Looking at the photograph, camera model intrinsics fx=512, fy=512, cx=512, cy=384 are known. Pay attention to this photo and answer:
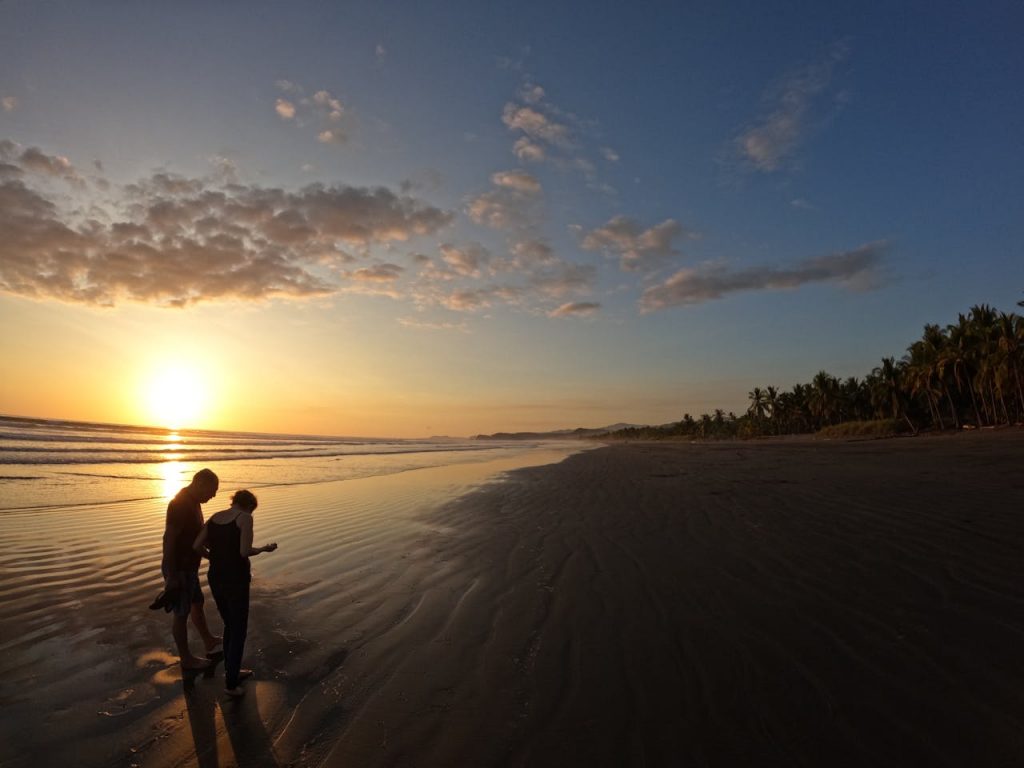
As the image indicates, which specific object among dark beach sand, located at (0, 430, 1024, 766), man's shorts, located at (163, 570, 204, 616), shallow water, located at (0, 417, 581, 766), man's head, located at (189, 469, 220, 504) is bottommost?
dark beach sand, located at (0, 430, 1024, 766)

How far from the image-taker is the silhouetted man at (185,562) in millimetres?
5383

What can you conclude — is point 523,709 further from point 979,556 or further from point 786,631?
point 979,556

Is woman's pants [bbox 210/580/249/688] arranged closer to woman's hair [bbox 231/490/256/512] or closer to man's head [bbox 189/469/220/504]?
woman's hair [bbox 231/490/256/512]

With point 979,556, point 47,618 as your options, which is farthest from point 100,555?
point 979,556

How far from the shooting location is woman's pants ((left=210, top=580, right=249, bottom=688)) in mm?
4934

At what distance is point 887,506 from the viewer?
41.0 ft

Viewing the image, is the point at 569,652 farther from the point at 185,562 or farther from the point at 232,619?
the point at 185,562

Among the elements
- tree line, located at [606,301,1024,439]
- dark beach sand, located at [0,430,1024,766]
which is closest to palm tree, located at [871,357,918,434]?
tree line, located at [606,301,1024,439]

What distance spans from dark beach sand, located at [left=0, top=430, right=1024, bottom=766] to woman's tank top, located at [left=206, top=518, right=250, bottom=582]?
1.10 metres

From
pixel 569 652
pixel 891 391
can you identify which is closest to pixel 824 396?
pixel 891 391

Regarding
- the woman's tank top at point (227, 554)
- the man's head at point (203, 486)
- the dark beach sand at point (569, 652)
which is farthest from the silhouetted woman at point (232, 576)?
the man's head at point (203, 486)

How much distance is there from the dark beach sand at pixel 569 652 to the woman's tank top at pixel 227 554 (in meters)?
1.10

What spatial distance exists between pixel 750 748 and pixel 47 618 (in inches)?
338

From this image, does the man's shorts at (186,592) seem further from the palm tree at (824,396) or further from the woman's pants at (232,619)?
the palm tree at (824,396)
